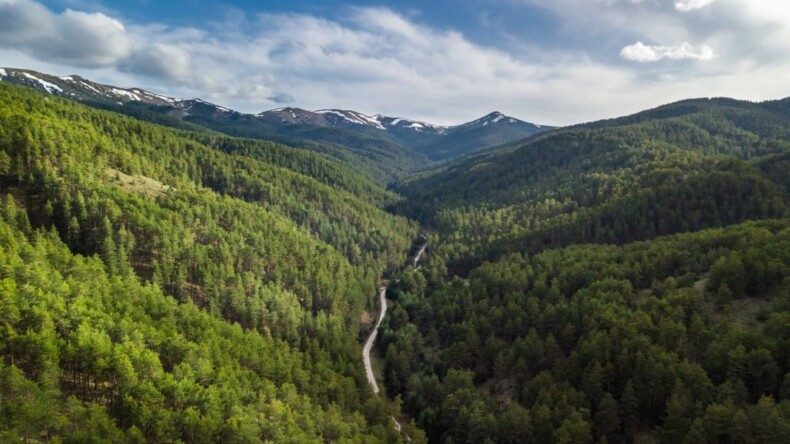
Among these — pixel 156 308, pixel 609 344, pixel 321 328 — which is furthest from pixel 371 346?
pixel 609 344

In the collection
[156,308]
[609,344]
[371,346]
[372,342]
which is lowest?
[371,346]

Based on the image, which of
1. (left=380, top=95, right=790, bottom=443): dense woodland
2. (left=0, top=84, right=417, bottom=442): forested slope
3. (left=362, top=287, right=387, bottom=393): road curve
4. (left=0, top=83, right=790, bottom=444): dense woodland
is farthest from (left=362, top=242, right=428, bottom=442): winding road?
(left=0, top=84, right=417, bottom=442): forested slope

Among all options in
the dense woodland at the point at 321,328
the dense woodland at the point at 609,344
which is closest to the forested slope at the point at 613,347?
the dense woodland at the point at 609,344

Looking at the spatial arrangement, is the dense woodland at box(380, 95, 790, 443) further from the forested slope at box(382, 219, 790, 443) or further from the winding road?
the winding road

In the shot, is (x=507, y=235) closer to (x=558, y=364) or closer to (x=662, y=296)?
(x=662, y=296)

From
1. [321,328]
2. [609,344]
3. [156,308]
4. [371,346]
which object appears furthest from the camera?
[371,346]

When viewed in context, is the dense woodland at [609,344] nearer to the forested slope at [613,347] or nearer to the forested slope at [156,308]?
the forested slope at [613,347]

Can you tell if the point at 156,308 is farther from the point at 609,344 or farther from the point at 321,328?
the point at 609,344

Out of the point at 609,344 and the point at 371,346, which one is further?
the point at 371,346
